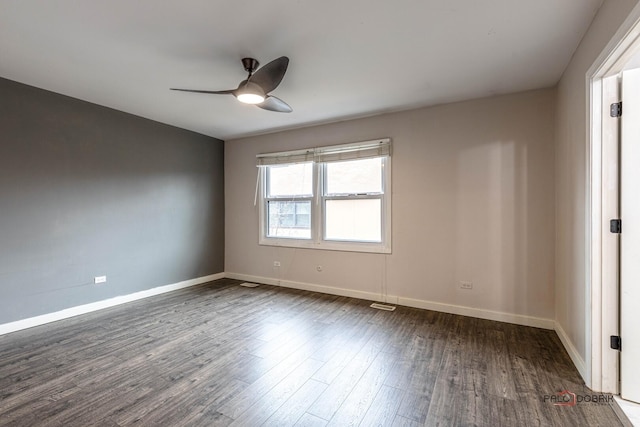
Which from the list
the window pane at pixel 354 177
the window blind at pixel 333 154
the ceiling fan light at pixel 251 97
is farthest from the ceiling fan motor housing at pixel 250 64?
the window pane at pixel 354 177

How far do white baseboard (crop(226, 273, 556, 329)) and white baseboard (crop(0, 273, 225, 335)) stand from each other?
1143mm

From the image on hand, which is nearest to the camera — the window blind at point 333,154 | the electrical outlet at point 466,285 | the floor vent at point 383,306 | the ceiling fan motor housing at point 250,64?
the ceiling fan motor housing at point 250,64

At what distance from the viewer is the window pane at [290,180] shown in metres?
4.57

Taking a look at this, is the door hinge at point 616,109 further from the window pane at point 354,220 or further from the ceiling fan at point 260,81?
the window pane at point 354,220

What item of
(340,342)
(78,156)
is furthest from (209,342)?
(78,156)

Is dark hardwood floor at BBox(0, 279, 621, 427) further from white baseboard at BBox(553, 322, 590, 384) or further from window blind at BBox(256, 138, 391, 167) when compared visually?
window blind at BBox(256, 138, 391, 167)

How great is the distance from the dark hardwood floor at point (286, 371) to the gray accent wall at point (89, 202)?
22.1 inches

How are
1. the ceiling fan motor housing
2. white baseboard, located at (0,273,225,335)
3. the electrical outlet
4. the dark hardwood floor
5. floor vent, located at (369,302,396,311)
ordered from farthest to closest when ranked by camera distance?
1. floor vent, located at (369,302,396,311)
2. the electrical outlet
3. white baseboard, located at (0,273,225,335)
4. the ceiling fan motor housing
5. the dark hardwood floor

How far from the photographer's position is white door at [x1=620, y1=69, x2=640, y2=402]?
1.85m

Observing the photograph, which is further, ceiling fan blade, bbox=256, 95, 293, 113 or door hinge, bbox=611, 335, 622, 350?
ceiling fan blade, bbox=256, 95, 293, 113

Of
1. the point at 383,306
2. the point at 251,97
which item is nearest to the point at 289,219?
the point at 383,306

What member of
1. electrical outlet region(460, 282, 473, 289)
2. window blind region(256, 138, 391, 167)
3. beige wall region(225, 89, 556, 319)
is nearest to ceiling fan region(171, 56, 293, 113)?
window blind region(256, 138, 391, 167)

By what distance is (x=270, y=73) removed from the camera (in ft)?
7.39

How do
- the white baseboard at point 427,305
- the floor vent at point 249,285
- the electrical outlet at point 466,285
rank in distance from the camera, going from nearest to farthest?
1. the white baseboard at point 427,305
2. the electrical outlet at point 466,285
3. the floor vent at point 249,285
